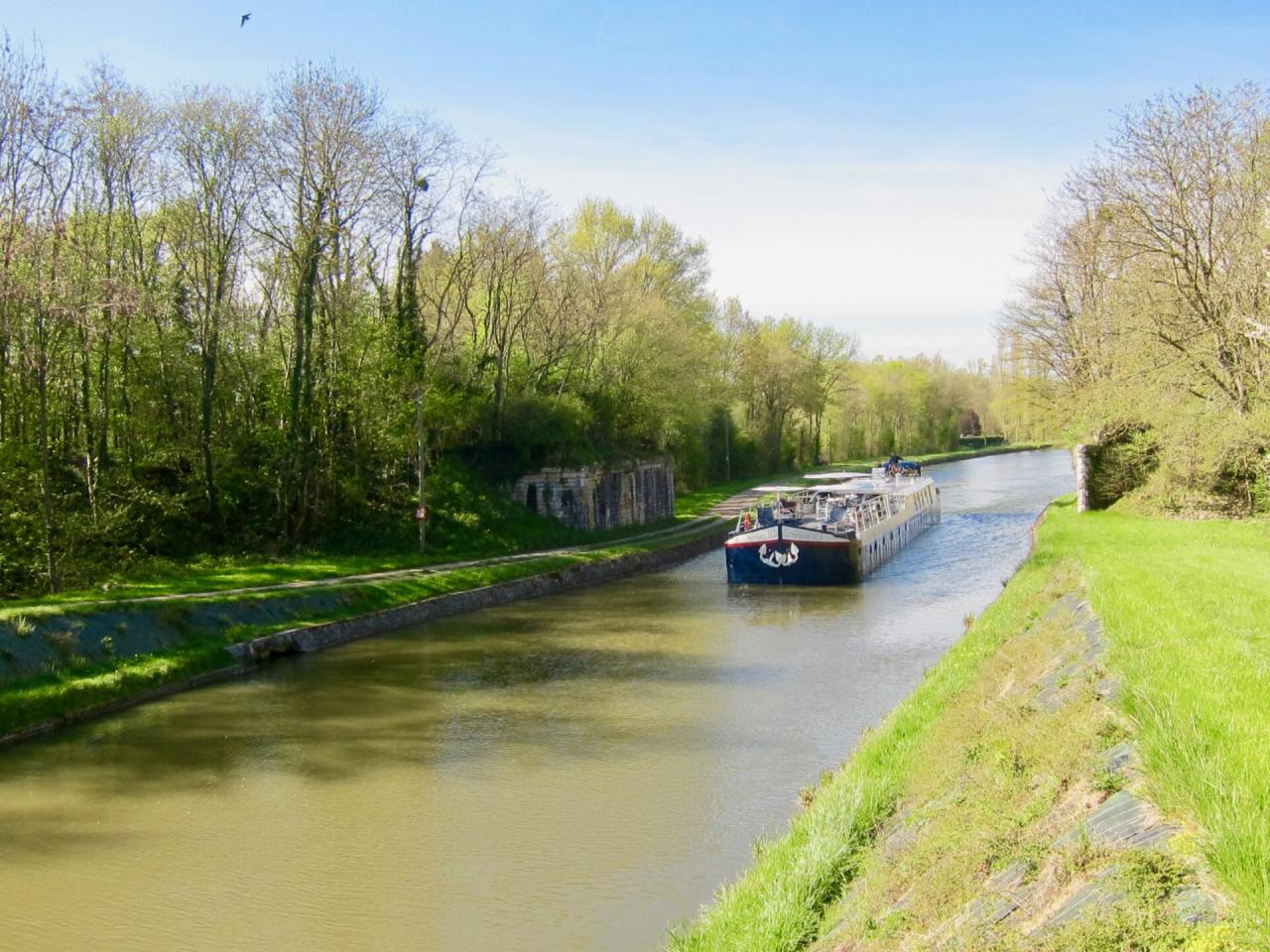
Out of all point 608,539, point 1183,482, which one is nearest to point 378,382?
point 608,539

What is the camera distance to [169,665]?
18.3 metres

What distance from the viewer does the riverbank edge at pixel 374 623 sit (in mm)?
16953

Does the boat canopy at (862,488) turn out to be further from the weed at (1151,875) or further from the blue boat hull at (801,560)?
the weed at (1151,875)

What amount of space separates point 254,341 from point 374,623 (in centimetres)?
1215

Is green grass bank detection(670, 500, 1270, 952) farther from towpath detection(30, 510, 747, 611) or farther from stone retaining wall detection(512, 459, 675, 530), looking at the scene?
stone retaining wall detection(512, 459, 675, 530)

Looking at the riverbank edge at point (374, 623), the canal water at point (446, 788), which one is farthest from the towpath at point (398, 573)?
the canal water at point (446, 788)

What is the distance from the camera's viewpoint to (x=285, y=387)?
30156 millimetres

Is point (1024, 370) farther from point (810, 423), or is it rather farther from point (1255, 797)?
point (1255, 797)

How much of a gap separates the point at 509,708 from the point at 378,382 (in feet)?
54.6

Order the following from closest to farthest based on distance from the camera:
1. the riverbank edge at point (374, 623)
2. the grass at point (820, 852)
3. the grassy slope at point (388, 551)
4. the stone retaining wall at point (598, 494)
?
the grass at point (820, 852) → the riverbank edge at point (374, 623) → the grassy slope at point (388, 551) → the stone retaining wall at point (598, 494)

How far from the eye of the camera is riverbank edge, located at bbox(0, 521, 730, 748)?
667 inches

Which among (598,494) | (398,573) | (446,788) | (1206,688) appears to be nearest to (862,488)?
(598,494)

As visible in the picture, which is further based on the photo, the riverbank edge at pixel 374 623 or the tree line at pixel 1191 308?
the tree line at pixel 1191 308

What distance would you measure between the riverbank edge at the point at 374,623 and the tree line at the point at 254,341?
170 inches
